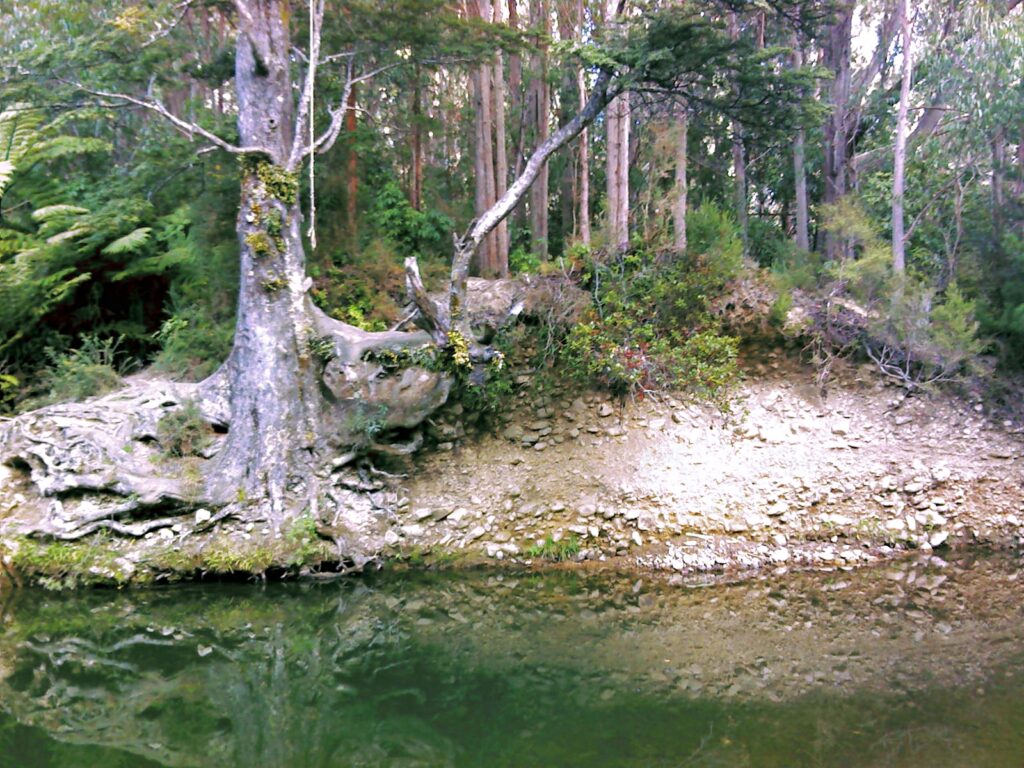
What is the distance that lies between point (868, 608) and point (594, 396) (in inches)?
197

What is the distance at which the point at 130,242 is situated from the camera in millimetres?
11930

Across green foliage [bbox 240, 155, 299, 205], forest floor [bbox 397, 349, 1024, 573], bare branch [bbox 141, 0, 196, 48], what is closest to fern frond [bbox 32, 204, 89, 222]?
bare branch [bbox 141, 0, 196, 48]

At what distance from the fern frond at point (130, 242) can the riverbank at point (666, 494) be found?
3.94 m

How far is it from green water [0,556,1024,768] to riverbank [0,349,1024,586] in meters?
0.53

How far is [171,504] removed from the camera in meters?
9.58

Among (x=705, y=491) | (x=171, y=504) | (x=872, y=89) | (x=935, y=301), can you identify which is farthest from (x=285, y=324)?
(x=872, y=89)

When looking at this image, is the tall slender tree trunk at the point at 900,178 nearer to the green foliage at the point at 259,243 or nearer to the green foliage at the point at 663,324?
the green foliage at the point at 663,324

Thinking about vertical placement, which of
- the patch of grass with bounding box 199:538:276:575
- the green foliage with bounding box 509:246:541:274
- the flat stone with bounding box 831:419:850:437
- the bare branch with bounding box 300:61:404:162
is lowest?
the patch of grass with bounding box 199:538:276:575

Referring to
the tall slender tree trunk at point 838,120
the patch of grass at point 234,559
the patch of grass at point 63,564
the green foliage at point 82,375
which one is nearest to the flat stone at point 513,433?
the patch of grass at point 234,559

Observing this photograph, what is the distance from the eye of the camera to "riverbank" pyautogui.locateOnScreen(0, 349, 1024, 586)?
9484 mm

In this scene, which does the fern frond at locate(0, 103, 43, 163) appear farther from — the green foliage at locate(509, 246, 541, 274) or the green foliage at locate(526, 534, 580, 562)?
the green foliage at locate(526, 534, 580, 562)

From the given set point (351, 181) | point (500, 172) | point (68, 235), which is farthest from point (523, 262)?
point (68, 235)

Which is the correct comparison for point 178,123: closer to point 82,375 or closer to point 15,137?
point 82,375

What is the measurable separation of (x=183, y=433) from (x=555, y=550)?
5308 millimetres
